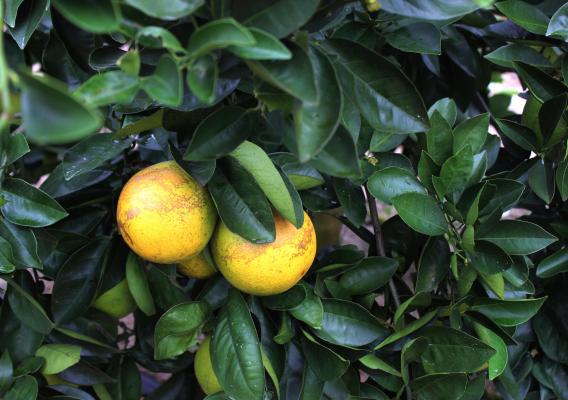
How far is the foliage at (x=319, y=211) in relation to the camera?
0.69 metres

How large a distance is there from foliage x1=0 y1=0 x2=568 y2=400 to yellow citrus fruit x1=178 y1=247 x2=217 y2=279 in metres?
0.03

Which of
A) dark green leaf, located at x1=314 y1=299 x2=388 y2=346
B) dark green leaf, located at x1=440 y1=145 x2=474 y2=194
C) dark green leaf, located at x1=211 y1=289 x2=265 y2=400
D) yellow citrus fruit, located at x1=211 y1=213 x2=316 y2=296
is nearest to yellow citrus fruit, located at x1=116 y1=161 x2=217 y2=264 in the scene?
yellow citrus fruit, located at x1=211 y1=213 x2=316 y2=296

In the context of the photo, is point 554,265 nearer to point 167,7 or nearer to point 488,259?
point 488,259

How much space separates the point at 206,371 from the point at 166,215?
1.15ft

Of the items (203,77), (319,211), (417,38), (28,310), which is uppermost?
(203,77)

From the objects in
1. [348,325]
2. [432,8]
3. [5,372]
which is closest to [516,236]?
[348,325]

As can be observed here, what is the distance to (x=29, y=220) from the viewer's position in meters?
0.89

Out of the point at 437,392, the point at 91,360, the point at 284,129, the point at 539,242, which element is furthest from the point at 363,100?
the point at 91,360

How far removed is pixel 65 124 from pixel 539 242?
0.70m

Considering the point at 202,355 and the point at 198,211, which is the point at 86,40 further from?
the point at 202,355

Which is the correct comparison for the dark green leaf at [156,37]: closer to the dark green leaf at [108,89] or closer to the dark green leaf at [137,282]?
the dark green leaf at [108,89]

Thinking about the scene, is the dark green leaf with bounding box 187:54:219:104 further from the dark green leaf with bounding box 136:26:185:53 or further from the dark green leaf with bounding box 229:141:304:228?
the dark green leaf with bounding box 229:141:304:228

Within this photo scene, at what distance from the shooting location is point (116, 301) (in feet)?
3.50

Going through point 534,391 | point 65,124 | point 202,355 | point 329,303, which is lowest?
point 534,391
